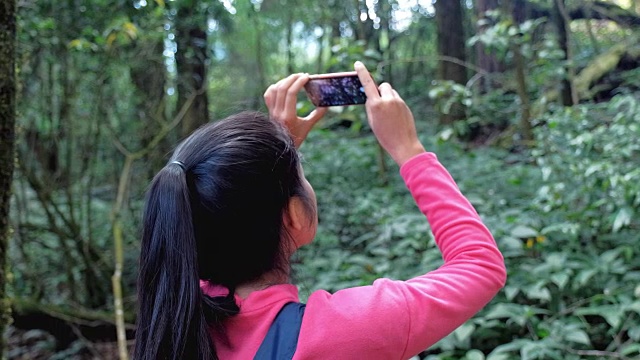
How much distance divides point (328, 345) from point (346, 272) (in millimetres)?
2535

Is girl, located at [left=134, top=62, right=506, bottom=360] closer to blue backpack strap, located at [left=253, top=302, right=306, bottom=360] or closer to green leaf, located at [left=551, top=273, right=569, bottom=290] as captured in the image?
blue backpack strap, located at [left=253, top=302, right=306, bottom=360]

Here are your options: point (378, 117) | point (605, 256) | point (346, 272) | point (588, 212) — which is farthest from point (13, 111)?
point (588, 212)

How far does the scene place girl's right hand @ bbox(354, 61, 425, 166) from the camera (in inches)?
42.1

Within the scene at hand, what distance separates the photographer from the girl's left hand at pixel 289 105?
125 cm

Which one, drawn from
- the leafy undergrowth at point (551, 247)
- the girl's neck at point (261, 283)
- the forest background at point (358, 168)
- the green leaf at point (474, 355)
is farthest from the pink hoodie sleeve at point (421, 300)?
the green leaf at point (474, 355)

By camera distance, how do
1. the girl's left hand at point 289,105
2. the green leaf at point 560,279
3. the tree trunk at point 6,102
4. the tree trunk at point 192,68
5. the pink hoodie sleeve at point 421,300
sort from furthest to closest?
the tree trunk at point 192,68 → the green leaf at point 560,279 → the tree trunk at point 6,102 → the girl's left hand at point 289,105 → the pink hoodie sleeve at point 421,300

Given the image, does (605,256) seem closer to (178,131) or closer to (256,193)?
(256,193)

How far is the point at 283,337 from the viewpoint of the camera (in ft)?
3.08

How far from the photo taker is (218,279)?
3.53 feet

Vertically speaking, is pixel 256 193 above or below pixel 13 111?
below

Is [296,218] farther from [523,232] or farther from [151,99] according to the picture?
[151,99]

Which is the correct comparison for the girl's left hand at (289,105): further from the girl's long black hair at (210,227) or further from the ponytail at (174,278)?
the ponytail at (174,278)

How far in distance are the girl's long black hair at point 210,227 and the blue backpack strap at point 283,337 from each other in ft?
0.29

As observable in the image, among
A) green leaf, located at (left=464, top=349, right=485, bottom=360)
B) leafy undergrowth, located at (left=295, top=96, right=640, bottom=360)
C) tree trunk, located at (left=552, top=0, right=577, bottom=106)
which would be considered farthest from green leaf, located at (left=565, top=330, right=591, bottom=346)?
tree trunk, located at (left=552, top=0, right=577, bottom=106)
